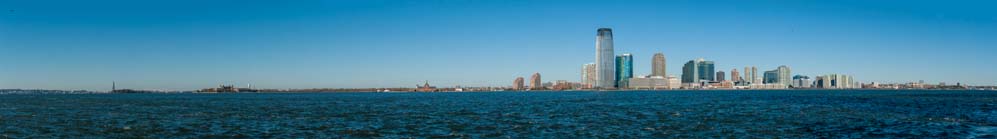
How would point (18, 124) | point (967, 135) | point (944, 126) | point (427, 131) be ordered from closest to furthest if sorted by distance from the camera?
point (967, 135)
point (427, 131)
point (944, 126)
point (18, 124)

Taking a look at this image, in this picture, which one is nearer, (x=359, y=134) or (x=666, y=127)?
(x=359, y=134)

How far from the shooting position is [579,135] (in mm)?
38812

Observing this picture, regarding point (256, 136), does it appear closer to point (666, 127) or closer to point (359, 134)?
point (359, 134)

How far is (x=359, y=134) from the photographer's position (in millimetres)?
39812

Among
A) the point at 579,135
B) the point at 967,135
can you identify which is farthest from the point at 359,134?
the point at 967,135

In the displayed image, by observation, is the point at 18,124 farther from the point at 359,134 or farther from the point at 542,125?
the point at 542,125

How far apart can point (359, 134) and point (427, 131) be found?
12.8 feet

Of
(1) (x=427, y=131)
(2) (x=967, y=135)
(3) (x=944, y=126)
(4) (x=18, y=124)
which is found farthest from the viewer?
(4) (x=18, y=124)

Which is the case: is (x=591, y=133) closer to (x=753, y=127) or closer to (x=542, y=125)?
(x=542, y=125)

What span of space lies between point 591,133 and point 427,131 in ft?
29.8

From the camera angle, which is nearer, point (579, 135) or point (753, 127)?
point (579, 135)

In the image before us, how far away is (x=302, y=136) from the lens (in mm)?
38375

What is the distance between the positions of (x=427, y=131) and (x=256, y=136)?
9050mm

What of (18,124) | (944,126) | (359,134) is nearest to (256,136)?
(359,134)
